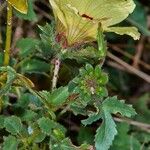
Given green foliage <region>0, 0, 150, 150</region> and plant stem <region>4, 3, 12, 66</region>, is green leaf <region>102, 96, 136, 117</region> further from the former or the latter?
plant stem <region>4, 3, 12, 66</region>

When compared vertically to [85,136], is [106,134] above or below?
above

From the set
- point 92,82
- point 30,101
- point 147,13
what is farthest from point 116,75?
point 92,82

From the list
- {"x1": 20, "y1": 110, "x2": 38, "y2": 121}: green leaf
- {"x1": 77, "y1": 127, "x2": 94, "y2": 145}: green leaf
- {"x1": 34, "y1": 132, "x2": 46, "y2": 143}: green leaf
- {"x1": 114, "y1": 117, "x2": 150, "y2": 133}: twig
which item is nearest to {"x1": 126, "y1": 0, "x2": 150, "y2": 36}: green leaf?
{"x1": 114, "y1": 117, "x2": 150, "y2": 133}: twig

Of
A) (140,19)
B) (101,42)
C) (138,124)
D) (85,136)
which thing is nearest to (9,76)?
(101,42)

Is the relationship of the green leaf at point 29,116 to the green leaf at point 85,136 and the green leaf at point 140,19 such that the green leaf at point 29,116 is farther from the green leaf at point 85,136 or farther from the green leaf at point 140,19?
the green leaf at point 140,19

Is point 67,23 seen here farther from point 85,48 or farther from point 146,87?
point 146,87

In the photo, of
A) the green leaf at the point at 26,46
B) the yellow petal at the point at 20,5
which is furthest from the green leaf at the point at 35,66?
the yellow petal at the point at 20,5

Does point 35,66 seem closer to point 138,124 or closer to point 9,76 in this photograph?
point 9,76
